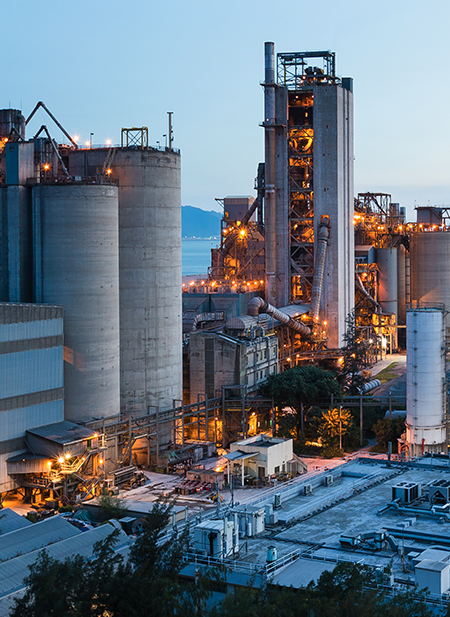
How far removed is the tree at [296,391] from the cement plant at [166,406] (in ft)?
1.56

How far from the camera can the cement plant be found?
38.9 metres

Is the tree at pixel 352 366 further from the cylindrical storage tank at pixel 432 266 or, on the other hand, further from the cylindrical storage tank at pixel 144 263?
the cylindrical storage tank at pixel 432 266

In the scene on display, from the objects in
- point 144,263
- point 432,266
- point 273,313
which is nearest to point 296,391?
point 273,313

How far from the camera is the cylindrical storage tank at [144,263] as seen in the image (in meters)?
71.9

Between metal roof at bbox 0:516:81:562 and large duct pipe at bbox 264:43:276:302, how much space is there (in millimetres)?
58099

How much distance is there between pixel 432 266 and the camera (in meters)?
126

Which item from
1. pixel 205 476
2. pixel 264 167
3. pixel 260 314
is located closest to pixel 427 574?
pixel 205 476

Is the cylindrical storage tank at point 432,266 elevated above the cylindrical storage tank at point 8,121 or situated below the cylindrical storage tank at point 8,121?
below

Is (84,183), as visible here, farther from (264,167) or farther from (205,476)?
(264,167)

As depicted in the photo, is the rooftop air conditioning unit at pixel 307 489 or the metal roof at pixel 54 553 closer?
the metal roof at pixel 54 553

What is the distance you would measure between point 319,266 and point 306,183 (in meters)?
9.25

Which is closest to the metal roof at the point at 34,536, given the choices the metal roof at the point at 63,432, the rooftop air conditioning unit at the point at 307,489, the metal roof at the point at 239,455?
the rooftop air conditioning unit at the point at 307,489

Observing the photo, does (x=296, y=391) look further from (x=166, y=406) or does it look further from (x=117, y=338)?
(x=117, y=338)

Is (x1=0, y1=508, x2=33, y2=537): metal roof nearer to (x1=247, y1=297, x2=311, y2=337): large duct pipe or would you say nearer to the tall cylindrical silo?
(x1=247, y1=297, x2=311, y2=337): large duct pipe
